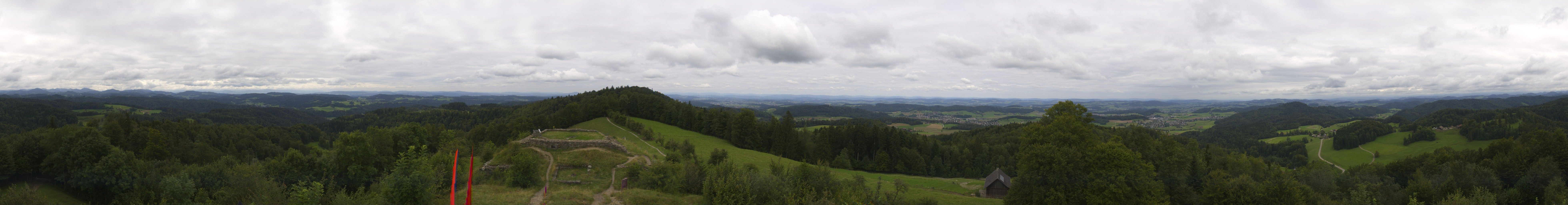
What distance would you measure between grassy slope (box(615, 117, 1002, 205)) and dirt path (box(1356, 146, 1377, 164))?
241ft

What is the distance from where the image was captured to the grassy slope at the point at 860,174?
39844 mm

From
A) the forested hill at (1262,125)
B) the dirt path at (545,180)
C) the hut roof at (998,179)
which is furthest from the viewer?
Answer: the forested hill at (1262,125)

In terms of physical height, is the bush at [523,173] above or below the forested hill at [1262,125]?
above

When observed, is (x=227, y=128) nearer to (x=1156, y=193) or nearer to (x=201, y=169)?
(x=201, y=169)

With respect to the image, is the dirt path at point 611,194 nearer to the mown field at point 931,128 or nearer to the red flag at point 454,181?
the red flag at point 454,181

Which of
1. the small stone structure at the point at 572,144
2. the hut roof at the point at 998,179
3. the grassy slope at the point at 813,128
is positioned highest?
the small stone structure at the point at 572,144

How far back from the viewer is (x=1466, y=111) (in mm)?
126000

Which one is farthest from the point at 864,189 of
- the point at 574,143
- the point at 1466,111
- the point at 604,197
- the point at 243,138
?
the point at 1466,111

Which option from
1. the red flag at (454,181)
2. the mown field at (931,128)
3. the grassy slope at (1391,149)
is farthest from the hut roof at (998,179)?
the mown field at (931,128)

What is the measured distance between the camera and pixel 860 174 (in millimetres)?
56062

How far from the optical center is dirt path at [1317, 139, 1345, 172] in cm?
8062

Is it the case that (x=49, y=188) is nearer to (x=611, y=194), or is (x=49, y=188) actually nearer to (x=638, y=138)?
(x=638, y=138)

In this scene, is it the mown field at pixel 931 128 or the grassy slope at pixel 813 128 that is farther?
the mown field at pixel 931 128

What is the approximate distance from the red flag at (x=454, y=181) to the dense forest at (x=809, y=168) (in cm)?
70
